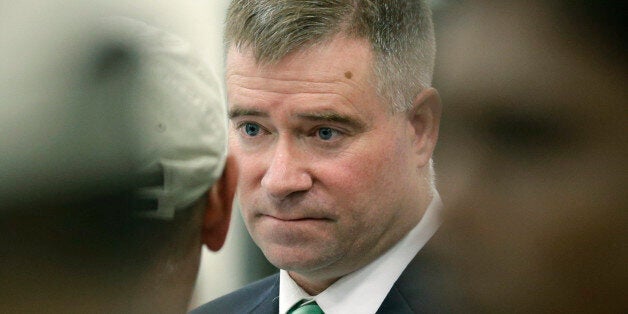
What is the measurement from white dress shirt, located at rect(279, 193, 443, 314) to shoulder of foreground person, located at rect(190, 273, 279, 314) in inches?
0.7

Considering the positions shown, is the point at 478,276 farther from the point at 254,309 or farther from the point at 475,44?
the point at 254,309

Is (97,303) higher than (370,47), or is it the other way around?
(370,47)

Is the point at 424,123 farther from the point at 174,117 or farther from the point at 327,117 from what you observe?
the point at 174,117

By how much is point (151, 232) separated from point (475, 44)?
40 centimetres

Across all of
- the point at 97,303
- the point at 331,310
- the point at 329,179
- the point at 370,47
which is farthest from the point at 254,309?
the point at 97,303

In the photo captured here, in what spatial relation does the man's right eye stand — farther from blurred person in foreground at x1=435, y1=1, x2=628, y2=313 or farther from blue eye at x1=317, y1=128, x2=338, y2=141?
blurred person in foreground at x1=435, y1=1, x2=628, y2=313

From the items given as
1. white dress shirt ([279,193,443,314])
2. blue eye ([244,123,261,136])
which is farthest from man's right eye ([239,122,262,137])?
white dress shirt ([279,193,443,314])

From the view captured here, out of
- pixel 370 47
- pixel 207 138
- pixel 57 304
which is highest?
pixel 370 47

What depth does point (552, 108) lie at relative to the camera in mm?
469

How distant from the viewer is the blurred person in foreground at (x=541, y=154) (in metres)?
0.43

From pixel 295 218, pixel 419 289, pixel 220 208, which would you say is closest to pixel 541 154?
pixel 419 289

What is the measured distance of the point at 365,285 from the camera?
1.06m

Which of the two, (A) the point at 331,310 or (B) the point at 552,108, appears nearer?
(B) the point at 552,108

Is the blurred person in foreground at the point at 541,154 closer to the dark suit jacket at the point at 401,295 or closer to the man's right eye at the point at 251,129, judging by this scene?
the dark suit jacket at the point at 401,295
